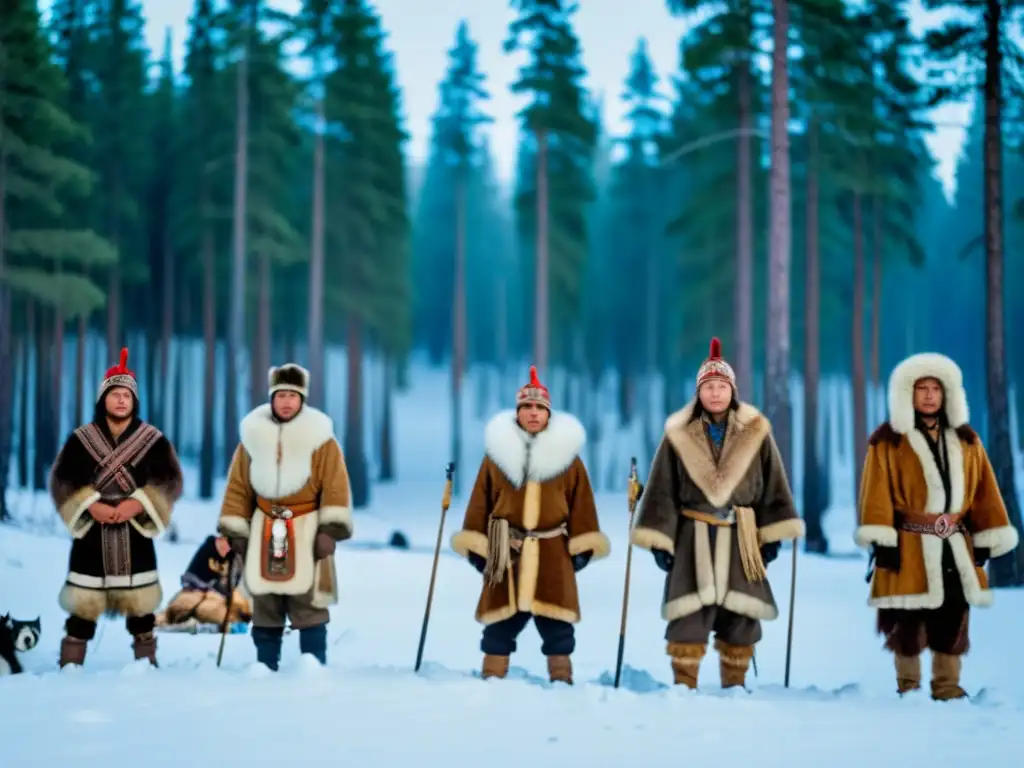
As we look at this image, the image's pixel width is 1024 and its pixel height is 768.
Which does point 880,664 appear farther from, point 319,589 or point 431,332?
point 431,332

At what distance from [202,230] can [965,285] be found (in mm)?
34013

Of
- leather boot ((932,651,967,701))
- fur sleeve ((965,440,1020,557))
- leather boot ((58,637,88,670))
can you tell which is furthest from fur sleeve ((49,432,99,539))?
fur sleeve ((965,440,1020,557))

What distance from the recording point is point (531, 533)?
666 centimetres

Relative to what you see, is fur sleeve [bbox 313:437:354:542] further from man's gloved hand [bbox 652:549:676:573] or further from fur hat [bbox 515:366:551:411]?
man's gloved hand [bbox 652:549:676:573]

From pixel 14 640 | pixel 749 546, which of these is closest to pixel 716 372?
pixel 749 546

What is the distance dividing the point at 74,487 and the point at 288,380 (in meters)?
1.59

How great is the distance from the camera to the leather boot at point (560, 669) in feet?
21.4

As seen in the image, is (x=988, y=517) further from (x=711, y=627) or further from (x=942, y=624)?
(x=711, y=627)

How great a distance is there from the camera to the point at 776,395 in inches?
602

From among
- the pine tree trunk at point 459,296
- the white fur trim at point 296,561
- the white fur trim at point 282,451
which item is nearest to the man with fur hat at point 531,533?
the white fur trim at point 296,561

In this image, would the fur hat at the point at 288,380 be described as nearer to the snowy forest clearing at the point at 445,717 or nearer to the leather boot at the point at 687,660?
the snowy forest clearing at the point at 445,717

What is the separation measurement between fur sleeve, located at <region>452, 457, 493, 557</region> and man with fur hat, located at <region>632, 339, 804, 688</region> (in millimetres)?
985

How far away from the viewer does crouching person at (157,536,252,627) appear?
9.58 metres

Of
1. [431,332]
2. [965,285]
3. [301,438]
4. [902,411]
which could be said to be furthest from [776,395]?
[431,332]
